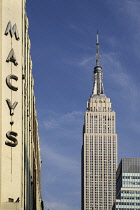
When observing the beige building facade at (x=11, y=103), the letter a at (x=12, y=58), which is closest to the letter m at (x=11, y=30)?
the beige building facade at (x=11, y=103)

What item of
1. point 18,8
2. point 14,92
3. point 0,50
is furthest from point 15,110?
point 18,8

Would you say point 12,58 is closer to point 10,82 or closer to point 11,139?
point 10,82

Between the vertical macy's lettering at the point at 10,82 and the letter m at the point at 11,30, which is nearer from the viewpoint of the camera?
the vertical macy's lettering at the point at 10,82

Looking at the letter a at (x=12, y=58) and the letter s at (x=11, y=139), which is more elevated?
the letter a at (x=12, y=58)

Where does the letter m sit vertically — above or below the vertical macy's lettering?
above

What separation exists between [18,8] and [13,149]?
13.6m

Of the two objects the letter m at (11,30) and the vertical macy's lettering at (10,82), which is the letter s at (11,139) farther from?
the letter m at (11,30)

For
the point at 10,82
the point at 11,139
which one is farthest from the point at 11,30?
the point at 11,139

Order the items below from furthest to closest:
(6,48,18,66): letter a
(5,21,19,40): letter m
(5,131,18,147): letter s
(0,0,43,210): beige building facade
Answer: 1. (5,21,19,40): letter m
2. (6,48,18,66): letter a
3. (5,131,18,147): letter s
4. (0,0,43,210): beige building facade

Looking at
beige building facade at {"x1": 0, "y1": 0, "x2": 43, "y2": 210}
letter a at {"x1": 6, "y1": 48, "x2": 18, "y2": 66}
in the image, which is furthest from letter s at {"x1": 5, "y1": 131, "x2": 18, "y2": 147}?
letter a at {"x1": 6, "y1": 48, "x2": 18, "y2": 66}

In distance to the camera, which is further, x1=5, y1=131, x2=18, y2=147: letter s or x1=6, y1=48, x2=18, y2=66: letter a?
x1=6, y1=48, x2=18, y2=66: letter a

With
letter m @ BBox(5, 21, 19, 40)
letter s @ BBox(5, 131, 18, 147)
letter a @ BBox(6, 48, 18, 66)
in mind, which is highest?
letter m @ BBox(5, 21, 19, 40)

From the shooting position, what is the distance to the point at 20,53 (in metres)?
59.4

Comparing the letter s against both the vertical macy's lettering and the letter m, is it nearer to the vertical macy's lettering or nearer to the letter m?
the vertical macy's lettering
